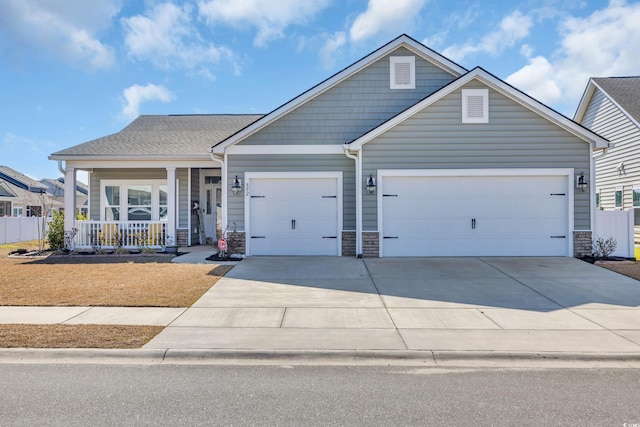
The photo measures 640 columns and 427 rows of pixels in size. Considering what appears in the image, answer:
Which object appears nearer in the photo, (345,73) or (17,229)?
A: (345,73)

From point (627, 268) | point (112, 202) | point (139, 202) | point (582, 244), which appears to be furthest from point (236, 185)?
point (627, 268)

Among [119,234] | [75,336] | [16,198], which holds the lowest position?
[75,336]

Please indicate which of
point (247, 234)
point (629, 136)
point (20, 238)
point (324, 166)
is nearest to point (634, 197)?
point (629, 136)

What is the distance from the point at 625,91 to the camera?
18.1 m

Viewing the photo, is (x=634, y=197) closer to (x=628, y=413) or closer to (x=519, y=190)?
(x=519, y=190)

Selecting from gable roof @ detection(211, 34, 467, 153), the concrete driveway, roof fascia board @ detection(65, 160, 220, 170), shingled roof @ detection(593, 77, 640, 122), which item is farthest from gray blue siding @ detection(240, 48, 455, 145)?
shingled roof @ detection(593, 77, 640, 122)

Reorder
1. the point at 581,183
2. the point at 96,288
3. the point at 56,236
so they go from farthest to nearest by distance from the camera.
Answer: the point at 56,236 < the point at 581,183 < the point at 96,288

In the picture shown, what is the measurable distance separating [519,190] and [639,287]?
13.5 ft

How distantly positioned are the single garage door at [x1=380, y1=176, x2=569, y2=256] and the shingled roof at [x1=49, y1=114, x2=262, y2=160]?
6567mm

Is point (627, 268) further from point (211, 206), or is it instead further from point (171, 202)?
point (211, 206)

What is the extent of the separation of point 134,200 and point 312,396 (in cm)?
1402

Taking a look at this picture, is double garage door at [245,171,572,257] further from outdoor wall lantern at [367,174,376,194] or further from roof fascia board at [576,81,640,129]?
roof fascia board at [576,81,640,129]

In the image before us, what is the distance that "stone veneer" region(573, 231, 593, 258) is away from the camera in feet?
37.7

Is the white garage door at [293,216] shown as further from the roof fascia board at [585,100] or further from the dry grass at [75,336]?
the roof fascia board at [585,100]
